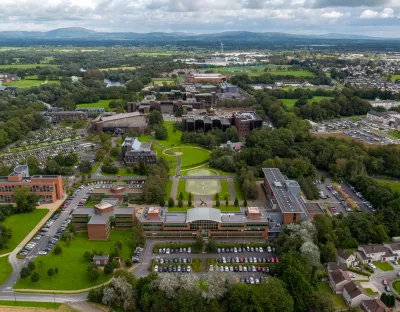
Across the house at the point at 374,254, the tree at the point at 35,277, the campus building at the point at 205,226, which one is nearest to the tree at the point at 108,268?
the tree at the point at 35,277

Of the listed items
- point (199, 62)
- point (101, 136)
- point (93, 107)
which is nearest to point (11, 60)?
Result: point (199, 62)

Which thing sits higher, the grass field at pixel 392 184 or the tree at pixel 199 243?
the tree at pixel 199 243

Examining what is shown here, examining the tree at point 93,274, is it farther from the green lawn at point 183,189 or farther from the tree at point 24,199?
the green lawn at point 183,189

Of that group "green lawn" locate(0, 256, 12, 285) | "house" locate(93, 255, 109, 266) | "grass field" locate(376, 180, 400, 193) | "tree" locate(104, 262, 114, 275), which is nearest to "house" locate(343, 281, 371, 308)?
"tree" locate(104, 262, 114, 275)

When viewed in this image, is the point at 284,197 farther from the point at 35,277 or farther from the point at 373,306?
the point at 35,277

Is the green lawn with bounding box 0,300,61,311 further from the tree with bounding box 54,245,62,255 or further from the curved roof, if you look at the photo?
the curved roof

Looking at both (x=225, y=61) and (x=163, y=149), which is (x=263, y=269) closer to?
(x=163, y=149)
